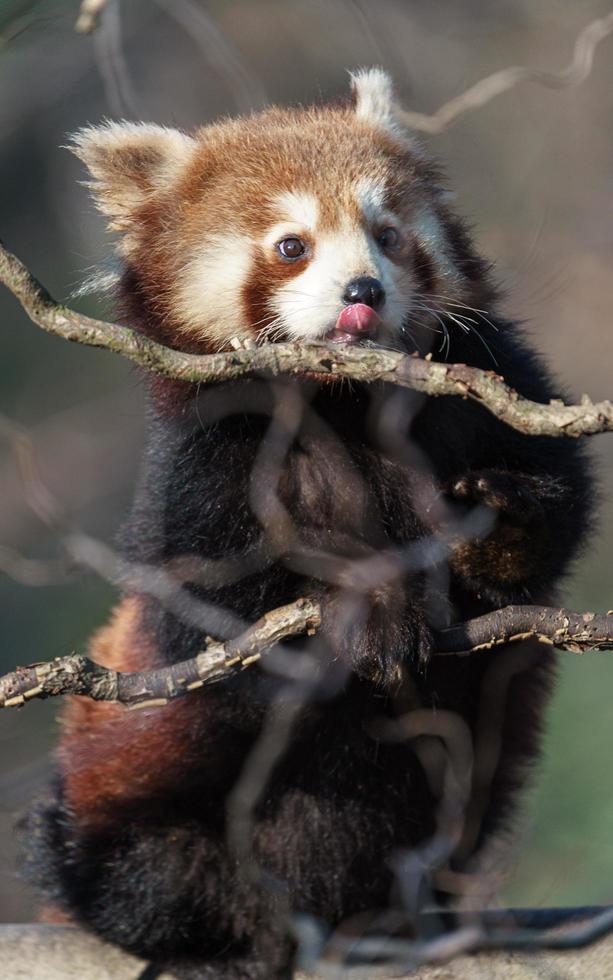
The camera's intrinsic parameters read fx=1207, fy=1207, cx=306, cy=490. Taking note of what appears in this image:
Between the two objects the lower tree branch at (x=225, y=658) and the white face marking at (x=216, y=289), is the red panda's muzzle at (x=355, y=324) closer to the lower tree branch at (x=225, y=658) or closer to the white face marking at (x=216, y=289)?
the white face marking at (x=216, y=289)

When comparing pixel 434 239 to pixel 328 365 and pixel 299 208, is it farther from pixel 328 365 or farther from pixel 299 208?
pixel 328 365

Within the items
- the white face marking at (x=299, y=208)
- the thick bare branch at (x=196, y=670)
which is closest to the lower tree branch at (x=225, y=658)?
the thick bare branch at (x=196, y=670)

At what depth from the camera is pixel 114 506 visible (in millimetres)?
5258

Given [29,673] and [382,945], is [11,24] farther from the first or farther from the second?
[382,945]

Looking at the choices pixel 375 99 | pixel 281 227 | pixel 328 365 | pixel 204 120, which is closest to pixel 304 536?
pixel 281 227

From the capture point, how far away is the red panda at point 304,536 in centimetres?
227

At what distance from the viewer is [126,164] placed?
2578 millimetres

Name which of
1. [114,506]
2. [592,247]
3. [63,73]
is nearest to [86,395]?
[114,506]

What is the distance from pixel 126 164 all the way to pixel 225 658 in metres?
1.28

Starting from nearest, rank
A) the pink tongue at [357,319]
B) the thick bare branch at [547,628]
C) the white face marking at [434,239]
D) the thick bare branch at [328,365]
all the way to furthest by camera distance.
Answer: the thick bare branch at [328,365], the thick bare branch at [547,628], the pink tongue at [357,319], the white face marking at [434,239]

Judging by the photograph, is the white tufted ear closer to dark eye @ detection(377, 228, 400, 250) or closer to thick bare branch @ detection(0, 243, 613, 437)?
dark eye @ detection(377, 228, 400, 250)

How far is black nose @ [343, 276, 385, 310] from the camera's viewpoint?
2.13 meters

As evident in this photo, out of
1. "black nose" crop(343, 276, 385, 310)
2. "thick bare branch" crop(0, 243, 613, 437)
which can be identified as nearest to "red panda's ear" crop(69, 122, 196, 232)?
"black nose" crop(343, 276, 385, 310)

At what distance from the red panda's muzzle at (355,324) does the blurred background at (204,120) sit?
2293 mm
